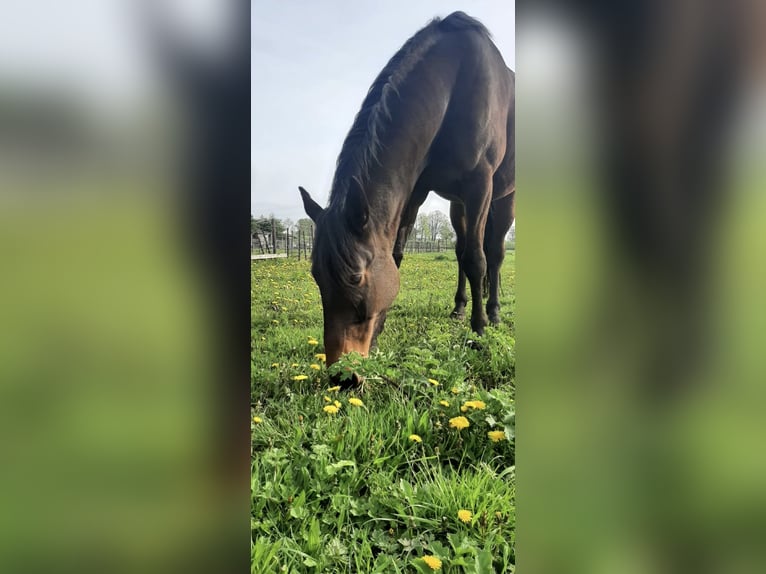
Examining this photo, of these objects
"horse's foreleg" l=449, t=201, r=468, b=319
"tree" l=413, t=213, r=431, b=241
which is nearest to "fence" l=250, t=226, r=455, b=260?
"tree" l=413, t=213, r=431, b=241

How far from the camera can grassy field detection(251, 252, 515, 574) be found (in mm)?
1019

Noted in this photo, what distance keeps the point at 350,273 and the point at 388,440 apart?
646 mm

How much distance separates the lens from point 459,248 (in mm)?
2195

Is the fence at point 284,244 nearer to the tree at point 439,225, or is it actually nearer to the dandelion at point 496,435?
the tree at point 439,225

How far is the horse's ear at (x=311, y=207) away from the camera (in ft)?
5.85
